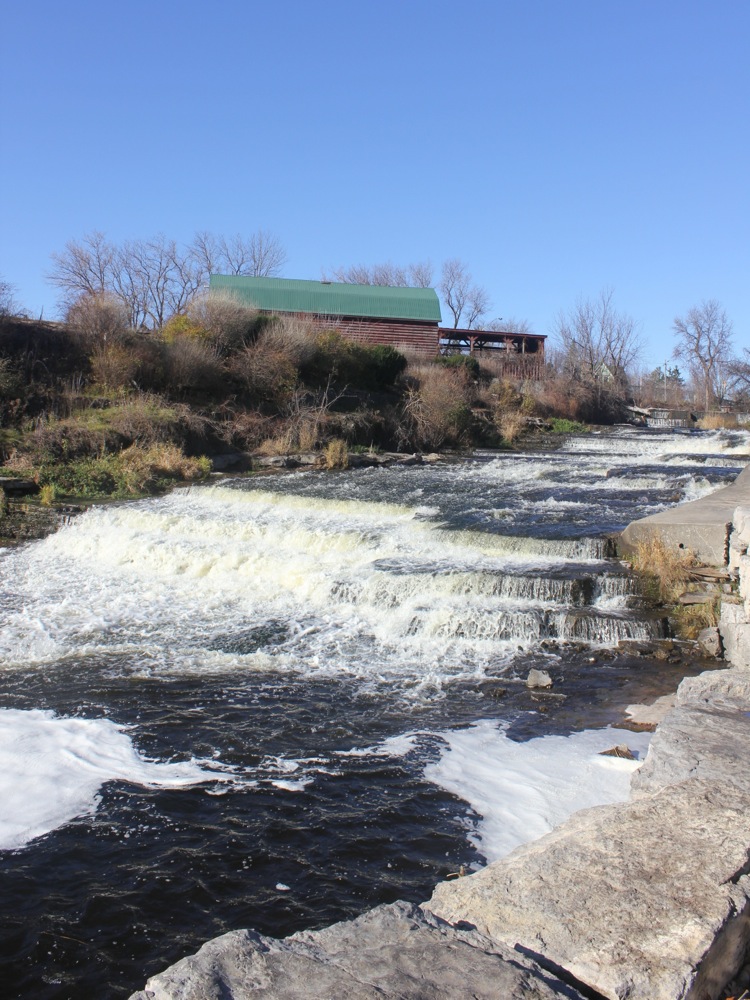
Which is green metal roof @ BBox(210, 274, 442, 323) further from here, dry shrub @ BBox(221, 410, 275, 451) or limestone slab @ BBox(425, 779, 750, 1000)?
limestone slab @ BBox(425, 779, 750, 1000)

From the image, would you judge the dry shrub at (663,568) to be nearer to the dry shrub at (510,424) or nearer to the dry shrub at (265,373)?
the dry shrub at (265,373)

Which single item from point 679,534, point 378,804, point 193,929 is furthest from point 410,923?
point 679,534

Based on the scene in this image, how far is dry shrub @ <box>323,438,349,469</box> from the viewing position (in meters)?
21.5

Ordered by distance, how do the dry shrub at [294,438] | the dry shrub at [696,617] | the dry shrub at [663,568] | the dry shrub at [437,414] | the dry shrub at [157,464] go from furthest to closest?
the dry shrub at [437,414] < the dry shrub at [294,438] < the dry shrub at [157,464] < the dry shrub at [663,568] < the dry shrub at [696,617]

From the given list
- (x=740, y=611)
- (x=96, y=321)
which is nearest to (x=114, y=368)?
(x=96, y=321)

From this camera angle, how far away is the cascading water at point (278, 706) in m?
4.48

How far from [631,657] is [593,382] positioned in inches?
1328

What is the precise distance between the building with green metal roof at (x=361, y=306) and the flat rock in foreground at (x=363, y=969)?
3508 cm

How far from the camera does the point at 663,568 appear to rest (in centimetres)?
970

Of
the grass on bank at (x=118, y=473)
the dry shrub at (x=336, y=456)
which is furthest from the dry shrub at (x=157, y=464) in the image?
the dry shrub at (x=336, y=456)

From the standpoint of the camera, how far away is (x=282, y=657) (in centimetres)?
859

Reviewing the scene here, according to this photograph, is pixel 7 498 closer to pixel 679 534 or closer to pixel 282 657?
pixel 282 657

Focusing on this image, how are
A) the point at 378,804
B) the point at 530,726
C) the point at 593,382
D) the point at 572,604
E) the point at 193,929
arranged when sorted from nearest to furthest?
1. the point at 193,929
2. the point at 378,804
3. the point at 530,726
4. the point at 572,604
5. the point at 593,382

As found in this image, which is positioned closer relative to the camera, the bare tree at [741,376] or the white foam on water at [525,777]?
the white foam on water at [525,777]
